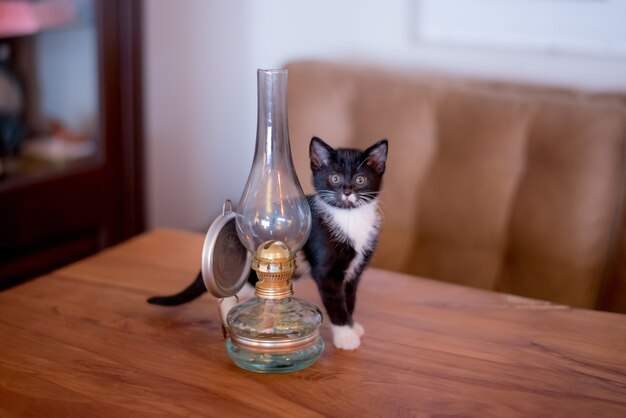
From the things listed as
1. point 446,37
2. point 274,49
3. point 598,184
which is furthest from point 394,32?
point 598,184

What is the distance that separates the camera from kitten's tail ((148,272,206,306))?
1042mm

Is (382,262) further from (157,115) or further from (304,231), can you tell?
(157,115)

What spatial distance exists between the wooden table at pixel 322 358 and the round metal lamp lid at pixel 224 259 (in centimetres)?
9

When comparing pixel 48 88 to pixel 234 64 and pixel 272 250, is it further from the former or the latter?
pixel 272 250

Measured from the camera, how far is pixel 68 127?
207 centimetres

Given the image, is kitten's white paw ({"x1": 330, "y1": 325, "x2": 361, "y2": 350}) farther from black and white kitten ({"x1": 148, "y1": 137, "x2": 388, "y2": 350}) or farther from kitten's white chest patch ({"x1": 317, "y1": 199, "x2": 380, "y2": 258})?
kitten's white chest patch ({"x1": 317, "y1": 199, "x2": 380, "y2": 258})

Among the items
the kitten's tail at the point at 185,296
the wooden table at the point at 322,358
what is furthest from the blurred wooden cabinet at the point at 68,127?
the kitten's tail at the point at 185,296

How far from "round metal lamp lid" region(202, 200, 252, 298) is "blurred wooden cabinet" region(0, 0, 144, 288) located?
1.08m

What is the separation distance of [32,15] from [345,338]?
1404 mm

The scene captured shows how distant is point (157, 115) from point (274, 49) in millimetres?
458

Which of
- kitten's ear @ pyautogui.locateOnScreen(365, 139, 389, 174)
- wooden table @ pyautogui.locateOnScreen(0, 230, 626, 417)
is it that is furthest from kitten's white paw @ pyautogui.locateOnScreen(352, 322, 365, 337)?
kitten's ear @ pyautogui.locateOnScreen(365, 139, 389, 174)

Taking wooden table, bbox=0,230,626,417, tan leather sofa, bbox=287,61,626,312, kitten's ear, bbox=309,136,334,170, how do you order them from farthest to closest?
tan leather sofa, bbox=287,61,626,312 → kitten's ear, bbox=309,136,334,170 → wooden table, bbox=0,230,626,417

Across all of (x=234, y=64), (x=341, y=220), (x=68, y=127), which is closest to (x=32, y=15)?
(x=68, y=127)

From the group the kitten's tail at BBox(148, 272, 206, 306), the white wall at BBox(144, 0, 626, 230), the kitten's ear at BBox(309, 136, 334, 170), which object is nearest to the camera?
the kitten's ear at BBox(309, 136, 334, 170)
